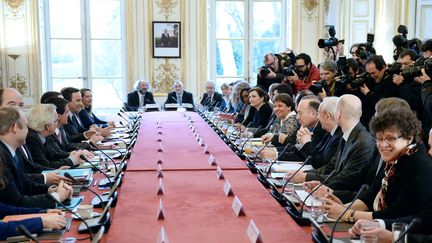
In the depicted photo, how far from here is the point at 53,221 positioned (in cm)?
257

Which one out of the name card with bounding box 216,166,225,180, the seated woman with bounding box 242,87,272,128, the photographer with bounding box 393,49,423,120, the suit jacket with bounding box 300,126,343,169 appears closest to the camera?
the name card with bounding box 216,166,225,180

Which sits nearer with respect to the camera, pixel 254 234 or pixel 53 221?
pixel 254 234

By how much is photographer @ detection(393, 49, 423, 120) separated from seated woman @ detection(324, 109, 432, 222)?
2346mm

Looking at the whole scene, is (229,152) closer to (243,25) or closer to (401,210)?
(401,210)

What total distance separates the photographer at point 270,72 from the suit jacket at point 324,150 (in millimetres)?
3253

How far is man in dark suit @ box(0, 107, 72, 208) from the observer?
305 centimetres

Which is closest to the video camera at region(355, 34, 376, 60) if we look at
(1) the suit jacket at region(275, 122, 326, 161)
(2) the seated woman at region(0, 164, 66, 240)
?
(1) the suit jacket at region(275, 122, 326, 161)

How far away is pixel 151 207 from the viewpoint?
2998mm

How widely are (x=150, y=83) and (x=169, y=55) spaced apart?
66cm

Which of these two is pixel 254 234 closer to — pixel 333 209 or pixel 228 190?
pixel 333 209

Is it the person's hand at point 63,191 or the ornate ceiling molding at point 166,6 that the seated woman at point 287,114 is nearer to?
the person's hand at point 63,191

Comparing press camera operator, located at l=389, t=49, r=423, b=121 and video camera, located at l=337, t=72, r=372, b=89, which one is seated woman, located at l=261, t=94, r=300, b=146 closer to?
video camera, located at l=337, t=72, r=372, b=89

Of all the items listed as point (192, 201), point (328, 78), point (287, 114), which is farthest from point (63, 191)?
point (328, 78)

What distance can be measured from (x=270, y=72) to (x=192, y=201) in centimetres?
492
